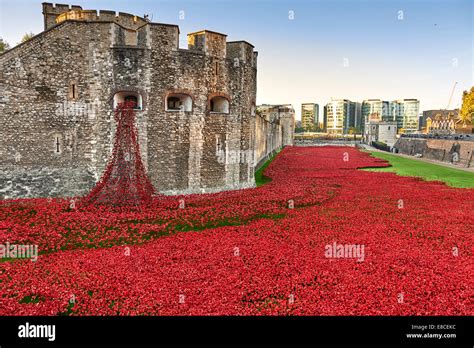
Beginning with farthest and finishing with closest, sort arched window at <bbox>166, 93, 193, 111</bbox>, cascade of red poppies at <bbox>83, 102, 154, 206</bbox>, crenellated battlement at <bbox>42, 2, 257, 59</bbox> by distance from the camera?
arched window at <bbox>166, 93, 193, 111</bbox>, crenellated battlement at <bbox>42, 2, 257, 59</bbox>, cascade of red poppies at <bbox>83, 102, 154, 206</bbox>

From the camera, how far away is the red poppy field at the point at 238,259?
325 inches

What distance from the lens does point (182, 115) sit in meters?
21.1

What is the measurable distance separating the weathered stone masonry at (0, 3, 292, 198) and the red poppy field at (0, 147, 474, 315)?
2043mm

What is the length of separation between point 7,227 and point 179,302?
31.6 feet

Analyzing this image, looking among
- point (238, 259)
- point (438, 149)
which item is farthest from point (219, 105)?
point (438, 149)

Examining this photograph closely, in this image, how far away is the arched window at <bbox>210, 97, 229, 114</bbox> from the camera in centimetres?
2290

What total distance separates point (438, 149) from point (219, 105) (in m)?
44.8

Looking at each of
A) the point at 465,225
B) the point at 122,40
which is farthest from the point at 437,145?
the point at 122,40

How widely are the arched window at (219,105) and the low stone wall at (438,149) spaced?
112ft

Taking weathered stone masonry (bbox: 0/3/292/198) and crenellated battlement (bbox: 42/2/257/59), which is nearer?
weathered stone masonry (bbox: 0/3/292/198)

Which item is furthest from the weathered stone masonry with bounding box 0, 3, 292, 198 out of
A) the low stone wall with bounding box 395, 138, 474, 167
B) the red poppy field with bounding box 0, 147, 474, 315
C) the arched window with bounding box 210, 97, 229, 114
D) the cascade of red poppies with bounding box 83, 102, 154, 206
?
the low stone wall with bounding box 395, 138, 474, 167

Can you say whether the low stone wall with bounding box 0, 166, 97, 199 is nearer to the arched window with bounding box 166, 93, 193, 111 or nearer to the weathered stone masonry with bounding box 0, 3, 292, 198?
the weathered stone masonry with bounding box 0, 3, 292, 198

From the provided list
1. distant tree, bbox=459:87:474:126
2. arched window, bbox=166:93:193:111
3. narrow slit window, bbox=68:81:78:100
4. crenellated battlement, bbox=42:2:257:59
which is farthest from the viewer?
distant tree, bbox=459:87:474:126

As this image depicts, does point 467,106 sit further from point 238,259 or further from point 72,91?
point 238,259
